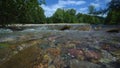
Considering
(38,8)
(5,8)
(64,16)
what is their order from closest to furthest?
1. (5,8)
2. (38,8)
3. (64,16)

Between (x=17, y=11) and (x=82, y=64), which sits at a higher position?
(x=17, y=11)

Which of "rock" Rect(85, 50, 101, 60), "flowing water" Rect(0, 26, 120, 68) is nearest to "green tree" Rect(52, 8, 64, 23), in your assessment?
"flowing water" Rect(0, 26, 120, 68)

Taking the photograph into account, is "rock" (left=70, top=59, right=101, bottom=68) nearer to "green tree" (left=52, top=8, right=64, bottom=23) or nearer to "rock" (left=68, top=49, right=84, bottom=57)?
"rock" (left=68, top=49, right=84, bottom=57)

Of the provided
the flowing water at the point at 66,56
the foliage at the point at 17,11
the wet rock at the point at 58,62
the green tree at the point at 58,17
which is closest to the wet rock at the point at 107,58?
the flowing water at the point at 66,56

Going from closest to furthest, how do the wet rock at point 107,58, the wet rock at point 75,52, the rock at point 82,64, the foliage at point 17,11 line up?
the rock at point 82,64 → the wet rock at point 107,58 → the wet rock at point 75,52 → the foliage at point 17,11

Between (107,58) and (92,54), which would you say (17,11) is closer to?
(92,54)

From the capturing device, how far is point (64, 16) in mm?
70625

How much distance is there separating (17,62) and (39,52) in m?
0.34

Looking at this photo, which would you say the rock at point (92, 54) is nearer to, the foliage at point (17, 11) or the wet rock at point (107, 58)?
the wet rock at point (107, 58)

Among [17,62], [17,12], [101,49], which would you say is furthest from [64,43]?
[17,12]

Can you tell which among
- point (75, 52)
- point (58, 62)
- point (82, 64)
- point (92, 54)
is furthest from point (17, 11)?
point (82, 64)

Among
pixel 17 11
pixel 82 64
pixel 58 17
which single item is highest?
pixel 17 11

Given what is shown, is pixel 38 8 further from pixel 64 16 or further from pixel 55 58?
pixel 64 16

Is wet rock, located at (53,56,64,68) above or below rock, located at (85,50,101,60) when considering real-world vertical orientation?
below
